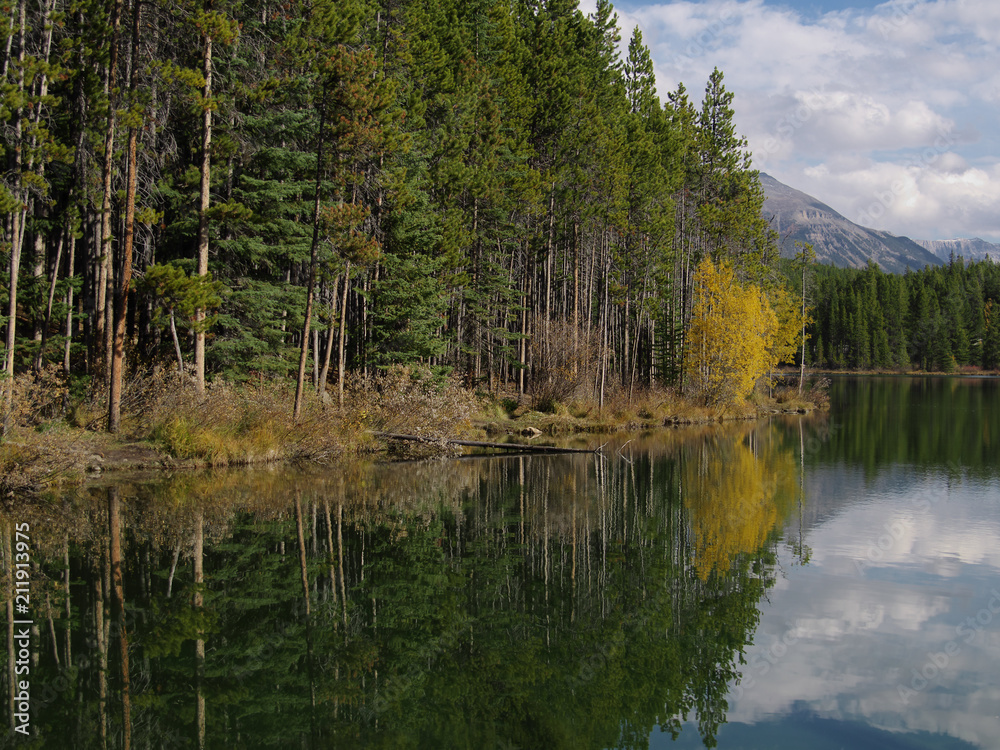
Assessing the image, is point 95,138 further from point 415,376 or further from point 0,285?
point 415,376

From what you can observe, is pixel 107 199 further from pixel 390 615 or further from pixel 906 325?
pixel 906 325

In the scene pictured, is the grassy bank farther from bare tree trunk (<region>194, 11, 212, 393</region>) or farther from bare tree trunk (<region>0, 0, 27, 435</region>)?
bare tree trunk (<region>0, 0, 27, 435</region>)

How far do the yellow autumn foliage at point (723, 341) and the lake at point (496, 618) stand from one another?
2199cm

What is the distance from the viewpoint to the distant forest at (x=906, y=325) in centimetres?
11625

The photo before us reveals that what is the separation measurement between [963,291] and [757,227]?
97.0 meters

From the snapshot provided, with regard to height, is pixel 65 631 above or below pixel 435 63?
below

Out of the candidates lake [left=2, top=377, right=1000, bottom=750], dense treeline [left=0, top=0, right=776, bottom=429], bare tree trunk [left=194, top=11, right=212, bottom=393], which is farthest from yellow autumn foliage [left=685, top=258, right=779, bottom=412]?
bare tree trunk [left=194, top=11, right=212, bottom=393]

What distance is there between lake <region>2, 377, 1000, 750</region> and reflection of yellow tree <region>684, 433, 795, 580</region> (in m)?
0.11

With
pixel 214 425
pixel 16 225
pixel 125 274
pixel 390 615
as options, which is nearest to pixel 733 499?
pixel 390 615

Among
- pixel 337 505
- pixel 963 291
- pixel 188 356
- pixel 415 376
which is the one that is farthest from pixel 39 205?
pixel 963 291

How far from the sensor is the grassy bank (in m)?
14.9

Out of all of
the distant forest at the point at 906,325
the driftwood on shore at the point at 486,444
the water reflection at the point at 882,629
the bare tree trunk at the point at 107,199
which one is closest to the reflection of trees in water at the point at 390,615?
the water reflection at the point at 882,629

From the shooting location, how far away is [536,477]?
19.3 metres

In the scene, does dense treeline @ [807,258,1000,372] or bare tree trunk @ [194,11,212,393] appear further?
dense treeline @ [807,258,1000,372]
